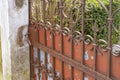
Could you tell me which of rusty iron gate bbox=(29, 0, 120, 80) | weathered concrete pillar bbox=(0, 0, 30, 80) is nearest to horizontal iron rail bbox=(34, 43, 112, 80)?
rusty iron gate bbox=(29, 0, 120, 80)

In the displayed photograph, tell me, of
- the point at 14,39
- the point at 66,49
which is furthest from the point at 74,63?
the point at 14,39

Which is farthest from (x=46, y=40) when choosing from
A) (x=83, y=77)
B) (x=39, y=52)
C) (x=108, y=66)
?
(x=108, y=66)

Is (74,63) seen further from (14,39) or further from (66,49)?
(14,39)

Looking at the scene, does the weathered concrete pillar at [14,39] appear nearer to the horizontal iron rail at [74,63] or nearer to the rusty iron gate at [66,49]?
the rusty iron gate at [66,49]

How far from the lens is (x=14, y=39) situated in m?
→ 2.60

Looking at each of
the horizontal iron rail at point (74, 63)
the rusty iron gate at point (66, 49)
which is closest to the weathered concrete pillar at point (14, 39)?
the rusty iron gate at point (66, 49)

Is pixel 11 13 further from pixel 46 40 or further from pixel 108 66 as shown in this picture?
pixel 108 66

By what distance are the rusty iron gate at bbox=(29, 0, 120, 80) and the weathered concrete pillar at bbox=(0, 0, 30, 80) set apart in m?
0.06

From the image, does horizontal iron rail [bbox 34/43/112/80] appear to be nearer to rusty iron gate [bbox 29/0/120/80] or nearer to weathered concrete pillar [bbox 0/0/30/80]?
rusty iron gate [bbox 29/0/120/80]

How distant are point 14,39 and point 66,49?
2.02 feet

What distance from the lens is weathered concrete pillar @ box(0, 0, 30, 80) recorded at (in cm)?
255

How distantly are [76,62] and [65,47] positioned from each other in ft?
0.61

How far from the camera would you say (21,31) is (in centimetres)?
262

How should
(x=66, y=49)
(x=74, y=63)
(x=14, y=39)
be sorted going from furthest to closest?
(x=14, y=39) → (x=66, y=49) → (x=74, y=63)
